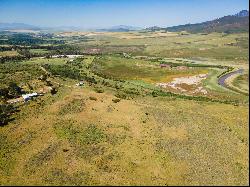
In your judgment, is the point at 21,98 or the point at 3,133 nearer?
the point at 3,133

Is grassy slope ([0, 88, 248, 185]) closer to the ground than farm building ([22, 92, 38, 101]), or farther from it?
closer to the ground

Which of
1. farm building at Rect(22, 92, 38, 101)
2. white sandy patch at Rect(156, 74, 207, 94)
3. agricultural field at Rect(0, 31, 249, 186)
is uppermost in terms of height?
farm building at Rect(22, 92, 38, 101)

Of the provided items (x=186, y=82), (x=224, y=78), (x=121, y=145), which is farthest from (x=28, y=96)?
(x=224, y=78)

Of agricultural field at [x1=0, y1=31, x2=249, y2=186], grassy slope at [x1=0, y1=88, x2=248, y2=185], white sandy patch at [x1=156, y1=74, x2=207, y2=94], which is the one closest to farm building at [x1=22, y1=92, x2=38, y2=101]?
agricultural field at [x1=0, y1=31, x2=249, y2=186]

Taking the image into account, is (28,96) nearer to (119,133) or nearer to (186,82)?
(119,133)

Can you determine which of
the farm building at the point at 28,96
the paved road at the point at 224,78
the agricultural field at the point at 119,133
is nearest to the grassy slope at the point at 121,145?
the agricultural field at the point at 119,133

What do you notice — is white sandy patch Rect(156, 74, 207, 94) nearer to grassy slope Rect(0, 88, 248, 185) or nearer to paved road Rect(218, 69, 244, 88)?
paved road Rect(218, 69, 244, 88)

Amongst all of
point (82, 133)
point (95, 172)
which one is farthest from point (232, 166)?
point (82, 133)

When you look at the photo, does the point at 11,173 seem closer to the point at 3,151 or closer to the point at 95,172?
the point at 3,151
